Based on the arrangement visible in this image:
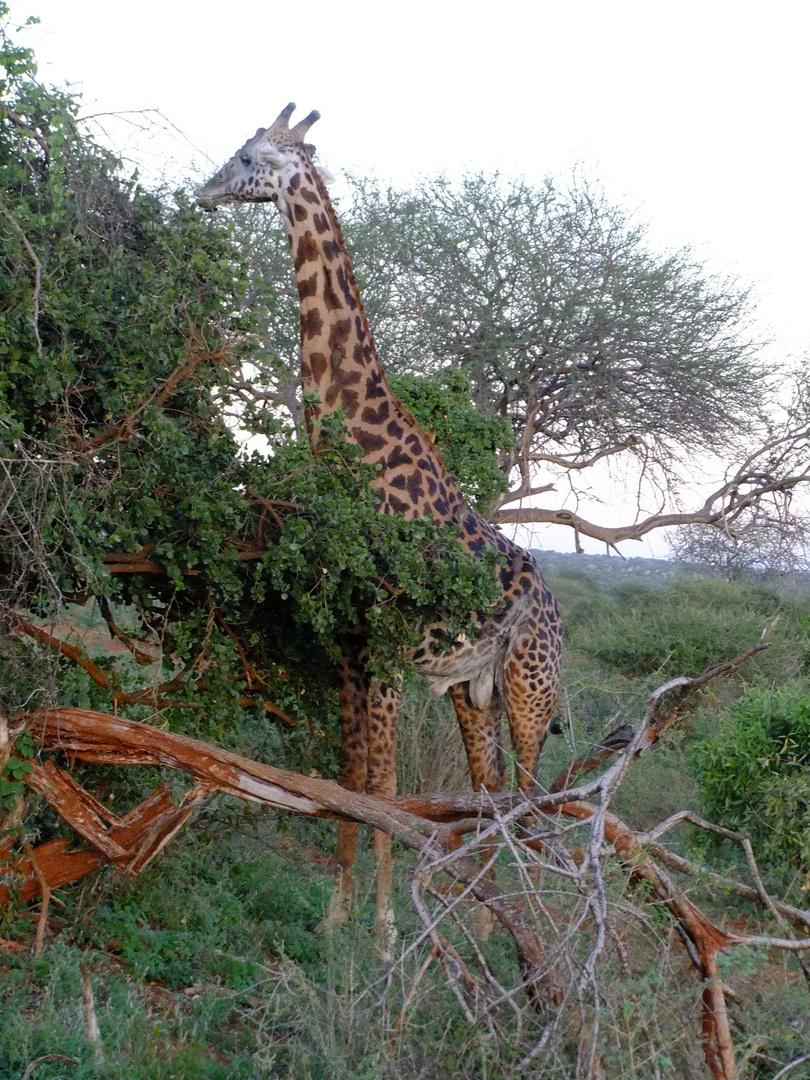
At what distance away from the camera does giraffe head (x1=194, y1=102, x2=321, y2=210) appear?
544cm

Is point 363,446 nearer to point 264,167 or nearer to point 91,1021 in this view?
point 264,167

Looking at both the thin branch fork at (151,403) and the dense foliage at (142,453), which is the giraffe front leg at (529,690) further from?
the thin branch fork at (151,403)

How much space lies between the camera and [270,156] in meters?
5.44

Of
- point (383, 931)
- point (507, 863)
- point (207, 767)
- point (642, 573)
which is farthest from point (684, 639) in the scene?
point (642, 573)

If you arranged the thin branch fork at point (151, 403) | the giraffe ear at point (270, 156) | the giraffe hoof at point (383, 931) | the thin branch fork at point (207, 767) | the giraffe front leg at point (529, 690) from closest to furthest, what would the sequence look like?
the thin branch fork at point (151, 403)
the thin branch fork at point (207, 767)
the giraffe hoof at point (383, 931)
the giraffe ear at point (270, 156)
the giraffe front leg at point (529, 690)

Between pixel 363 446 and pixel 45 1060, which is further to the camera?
pixel 363 446

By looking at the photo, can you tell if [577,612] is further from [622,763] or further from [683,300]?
[622,763]

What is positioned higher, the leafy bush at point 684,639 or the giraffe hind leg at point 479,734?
the leafy bush at point 684,639

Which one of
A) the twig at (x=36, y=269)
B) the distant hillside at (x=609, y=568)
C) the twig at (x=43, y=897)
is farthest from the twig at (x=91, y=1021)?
the distant hillside at (x=609, y=568)

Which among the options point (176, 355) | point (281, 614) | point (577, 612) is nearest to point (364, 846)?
point (281, 614)

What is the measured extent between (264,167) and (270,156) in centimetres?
6

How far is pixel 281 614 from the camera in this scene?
5.30 metres

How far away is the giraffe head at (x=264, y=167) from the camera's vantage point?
17.9ft

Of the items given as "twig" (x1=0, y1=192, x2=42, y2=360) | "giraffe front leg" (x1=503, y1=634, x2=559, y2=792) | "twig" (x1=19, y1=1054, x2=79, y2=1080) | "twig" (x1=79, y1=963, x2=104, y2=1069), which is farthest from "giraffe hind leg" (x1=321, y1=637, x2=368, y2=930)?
"twig" (x1=0, y1=192, x2=42, y2=360)
